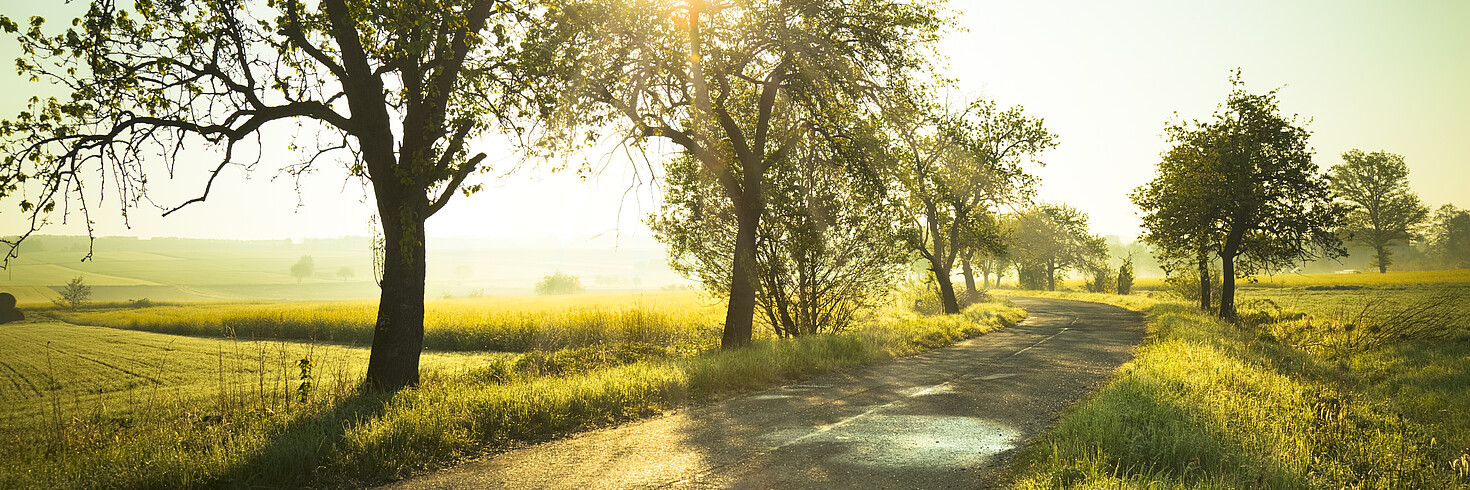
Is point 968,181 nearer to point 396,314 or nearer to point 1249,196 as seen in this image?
point 1249,196

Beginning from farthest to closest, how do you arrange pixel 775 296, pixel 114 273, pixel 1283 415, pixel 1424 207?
pixel 114 273, pixel 1424 207, pixel 775 296, pixel 1283 415

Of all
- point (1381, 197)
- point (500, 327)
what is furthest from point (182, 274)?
point (1381, 197)

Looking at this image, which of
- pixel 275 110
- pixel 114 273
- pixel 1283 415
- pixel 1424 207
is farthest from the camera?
pixel 114 273

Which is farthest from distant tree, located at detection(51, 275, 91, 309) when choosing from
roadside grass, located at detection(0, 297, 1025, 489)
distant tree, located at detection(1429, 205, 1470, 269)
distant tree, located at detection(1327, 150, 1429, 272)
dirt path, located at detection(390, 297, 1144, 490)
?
distant tree, located at detection(1429, 205, 1470, 269)

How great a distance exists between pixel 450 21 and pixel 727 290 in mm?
9488

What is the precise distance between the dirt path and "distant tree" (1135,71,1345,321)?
1754 cm

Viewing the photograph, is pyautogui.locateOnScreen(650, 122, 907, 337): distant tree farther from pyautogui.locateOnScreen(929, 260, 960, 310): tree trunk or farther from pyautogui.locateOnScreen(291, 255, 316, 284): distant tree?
pyautogui.locateOnScreen(291, 255, 316, 284): distant tree

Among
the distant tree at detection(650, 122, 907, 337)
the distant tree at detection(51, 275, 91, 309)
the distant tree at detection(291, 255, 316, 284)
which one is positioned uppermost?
the distant tree at detection(291, 255, 316, 284)

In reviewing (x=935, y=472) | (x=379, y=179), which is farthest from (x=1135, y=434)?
(x=379, y=179)

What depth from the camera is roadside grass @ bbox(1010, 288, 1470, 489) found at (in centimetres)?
500

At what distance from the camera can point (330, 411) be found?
285 inches

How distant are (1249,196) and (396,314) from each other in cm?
2796

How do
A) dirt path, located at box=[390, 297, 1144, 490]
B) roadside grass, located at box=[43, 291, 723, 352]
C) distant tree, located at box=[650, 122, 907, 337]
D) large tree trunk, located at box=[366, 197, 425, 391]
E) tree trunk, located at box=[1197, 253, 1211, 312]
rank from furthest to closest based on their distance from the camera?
tree trunk, located at box=[1197, 253, 1211, 312], roadside grass, located at box=[43, 291, 723, 352], distant tree, located at box=[650, 122, 907, 337], large tree trunk, located at box=[366, 197, 425, 391], dirt path, located at box=[390, 297, 1144, 490]

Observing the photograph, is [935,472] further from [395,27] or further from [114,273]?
[114,273]
